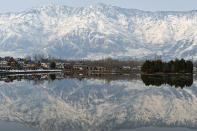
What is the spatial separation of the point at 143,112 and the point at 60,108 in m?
5.40

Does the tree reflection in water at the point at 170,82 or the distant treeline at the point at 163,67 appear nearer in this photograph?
the tree reflection in water at the point at 170,82

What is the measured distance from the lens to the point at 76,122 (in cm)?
1669

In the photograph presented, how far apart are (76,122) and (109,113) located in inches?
137

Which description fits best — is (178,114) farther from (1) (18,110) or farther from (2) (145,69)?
(2) (145,69)

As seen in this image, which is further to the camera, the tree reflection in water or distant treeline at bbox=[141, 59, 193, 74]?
distant treeline at bbox=[141, 59, 193, 74]

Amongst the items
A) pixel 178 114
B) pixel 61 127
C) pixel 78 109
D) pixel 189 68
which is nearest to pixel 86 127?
pixel 61 127

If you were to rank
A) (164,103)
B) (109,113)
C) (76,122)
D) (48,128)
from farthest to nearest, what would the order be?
(164,103)
(109,113)
(76,122)
(48,128)

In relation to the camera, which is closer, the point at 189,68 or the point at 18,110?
the point at 18,110

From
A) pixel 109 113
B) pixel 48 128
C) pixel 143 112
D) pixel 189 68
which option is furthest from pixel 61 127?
pixel 189 68

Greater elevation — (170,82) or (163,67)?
(163,67)

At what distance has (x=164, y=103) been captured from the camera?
24.5 meters

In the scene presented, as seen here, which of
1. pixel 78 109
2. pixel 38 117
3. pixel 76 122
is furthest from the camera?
pixel 78 109

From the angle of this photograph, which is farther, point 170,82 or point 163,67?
point 163,67

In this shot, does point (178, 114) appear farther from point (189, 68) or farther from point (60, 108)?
point (189, 68)
